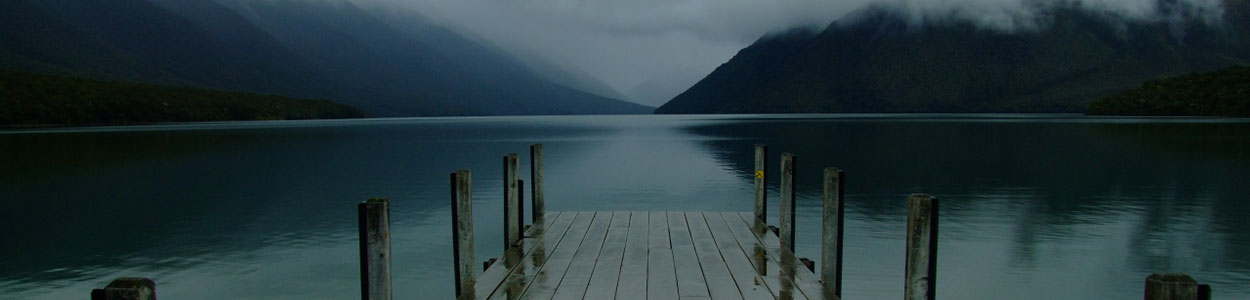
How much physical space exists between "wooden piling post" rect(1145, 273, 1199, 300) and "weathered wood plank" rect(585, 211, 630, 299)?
15.1ft

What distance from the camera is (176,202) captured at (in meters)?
24.2

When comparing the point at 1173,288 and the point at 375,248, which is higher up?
the point at 1173,288

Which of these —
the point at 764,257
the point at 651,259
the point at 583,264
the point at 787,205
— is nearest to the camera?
the point at 583,264

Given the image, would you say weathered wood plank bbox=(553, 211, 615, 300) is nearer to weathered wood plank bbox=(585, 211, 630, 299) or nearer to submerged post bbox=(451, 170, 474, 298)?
weathered wood plank bbox=(585, 211, 630, 299)

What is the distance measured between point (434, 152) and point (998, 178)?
34.3m

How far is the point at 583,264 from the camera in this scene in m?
9.52

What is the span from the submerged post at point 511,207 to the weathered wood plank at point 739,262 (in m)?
2.83

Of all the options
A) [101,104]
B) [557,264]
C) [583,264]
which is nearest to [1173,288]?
[583,264]

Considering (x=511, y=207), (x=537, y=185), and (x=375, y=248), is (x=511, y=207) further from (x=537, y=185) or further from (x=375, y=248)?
(x=375, y=248)

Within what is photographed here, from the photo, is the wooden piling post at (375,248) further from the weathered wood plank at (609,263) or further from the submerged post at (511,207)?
the submerged post at (511,207)

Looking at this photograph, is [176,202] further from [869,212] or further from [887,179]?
[887,179]

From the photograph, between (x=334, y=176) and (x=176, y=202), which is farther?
(x=334, y=176)

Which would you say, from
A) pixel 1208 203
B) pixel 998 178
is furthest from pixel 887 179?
pixel 1208 203

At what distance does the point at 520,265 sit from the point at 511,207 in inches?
77.5
